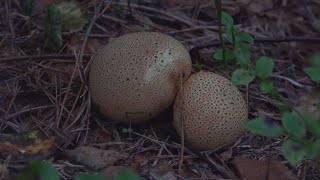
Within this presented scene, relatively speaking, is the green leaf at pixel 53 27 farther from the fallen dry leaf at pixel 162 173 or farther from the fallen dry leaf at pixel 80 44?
the fallen dry leaf at pixel 162 173

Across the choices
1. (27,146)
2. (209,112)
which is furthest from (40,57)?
(209,112)

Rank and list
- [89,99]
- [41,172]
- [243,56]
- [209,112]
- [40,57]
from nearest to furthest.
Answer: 1. [41,172]
2. [243,56]
3. [209,112]
4. [89,99]
5. [40,57]

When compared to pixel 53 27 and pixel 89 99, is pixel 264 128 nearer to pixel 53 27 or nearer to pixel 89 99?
pixel 89 99

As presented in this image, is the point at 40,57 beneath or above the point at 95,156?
above

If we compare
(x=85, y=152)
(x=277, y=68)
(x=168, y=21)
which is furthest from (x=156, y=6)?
(x=85, y=152)

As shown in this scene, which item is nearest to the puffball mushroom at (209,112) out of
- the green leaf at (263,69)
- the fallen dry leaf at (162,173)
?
the fallen dry leaf at (162,173)

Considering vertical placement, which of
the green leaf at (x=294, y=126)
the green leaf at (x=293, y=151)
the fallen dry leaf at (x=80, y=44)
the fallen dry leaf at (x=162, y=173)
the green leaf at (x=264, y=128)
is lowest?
the fallen dry leaf at (x=162, y=173)
